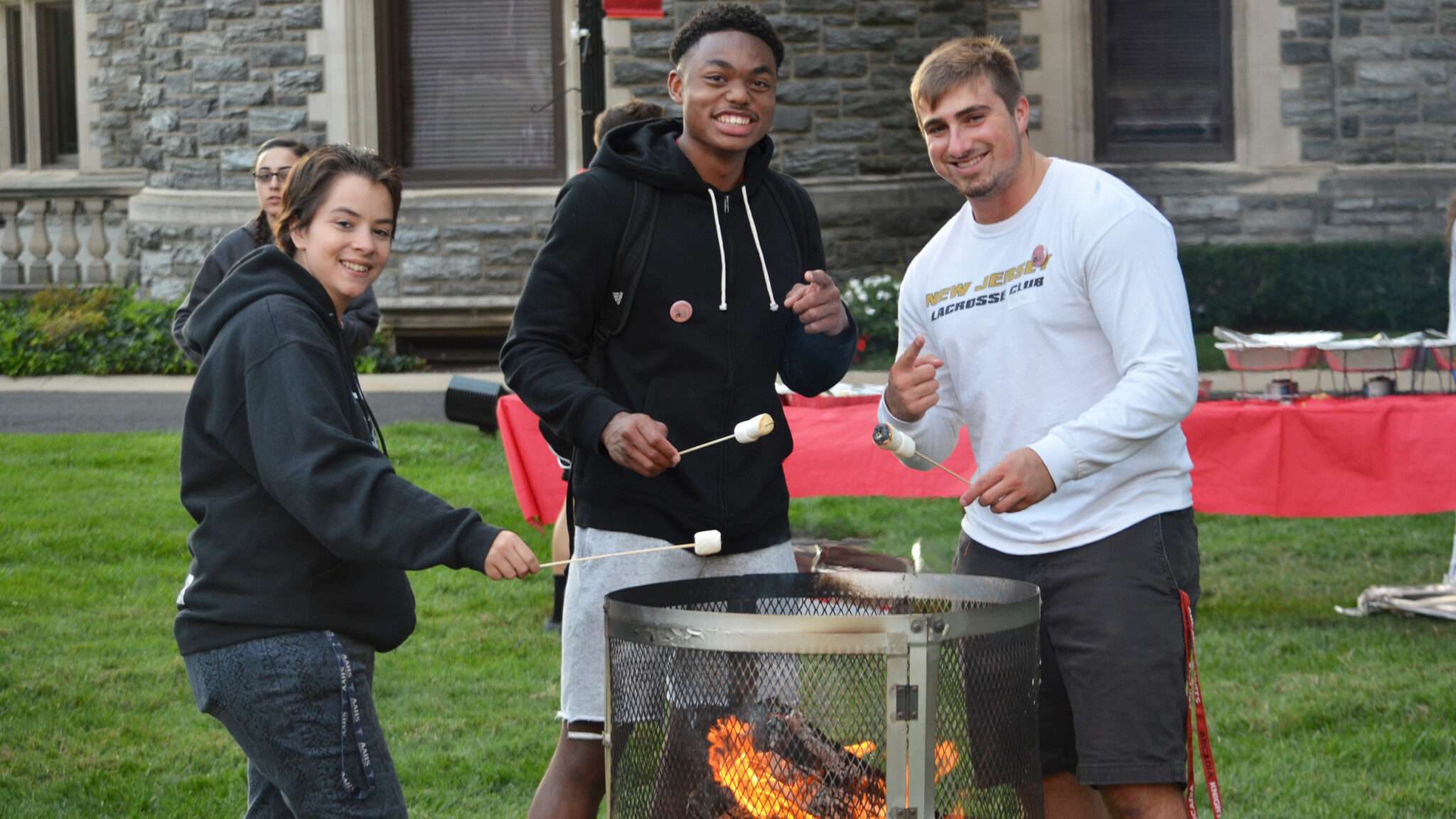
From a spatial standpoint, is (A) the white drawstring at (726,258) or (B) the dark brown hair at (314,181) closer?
(B) the dark brown hair at (314,181)

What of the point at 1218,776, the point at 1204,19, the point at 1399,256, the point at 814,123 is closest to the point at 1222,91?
the point at 1204,19

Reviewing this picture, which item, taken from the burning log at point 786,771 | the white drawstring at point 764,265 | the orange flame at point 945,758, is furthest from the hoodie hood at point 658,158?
the orange flame at point 945,758

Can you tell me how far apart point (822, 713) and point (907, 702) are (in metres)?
0.15

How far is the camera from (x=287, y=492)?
2764 mm

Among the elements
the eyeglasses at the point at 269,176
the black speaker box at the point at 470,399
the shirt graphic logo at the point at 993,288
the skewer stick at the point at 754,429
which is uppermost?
the eyeglasses at the point at 269,176

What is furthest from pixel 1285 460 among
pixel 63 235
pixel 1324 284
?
pixel 63 235

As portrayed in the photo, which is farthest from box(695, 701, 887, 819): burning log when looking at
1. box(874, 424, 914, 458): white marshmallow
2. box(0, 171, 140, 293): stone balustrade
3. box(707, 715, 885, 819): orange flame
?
box(0, 171, 140, 293): stone balustrade

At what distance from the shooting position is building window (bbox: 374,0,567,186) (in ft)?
45.9

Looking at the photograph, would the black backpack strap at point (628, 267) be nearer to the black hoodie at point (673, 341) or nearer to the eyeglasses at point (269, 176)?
the black hoodie at point (673, 341)

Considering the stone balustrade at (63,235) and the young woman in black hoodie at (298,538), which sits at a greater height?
the stone balustrade at (63,235)

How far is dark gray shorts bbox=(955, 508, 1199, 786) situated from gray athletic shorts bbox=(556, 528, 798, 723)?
0.56 m

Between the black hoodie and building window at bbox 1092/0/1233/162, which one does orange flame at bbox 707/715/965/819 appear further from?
building window at bbox 1092/0/1233/162

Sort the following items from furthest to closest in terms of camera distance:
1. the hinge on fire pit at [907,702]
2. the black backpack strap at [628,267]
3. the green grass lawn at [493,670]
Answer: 1. the green grass lawn at [493,670]
2. the black backpack strap at [628,267]
3. the hinge on fire pit at [907,702]

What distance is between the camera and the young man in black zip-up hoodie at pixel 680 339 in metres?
3.32
